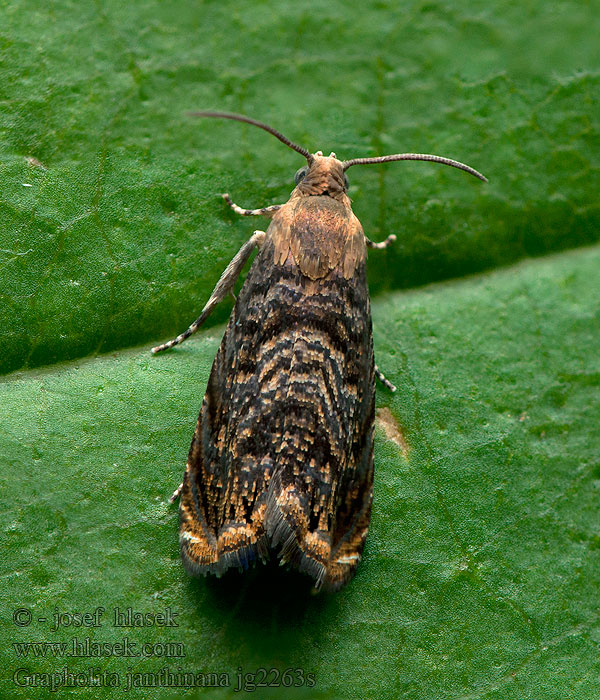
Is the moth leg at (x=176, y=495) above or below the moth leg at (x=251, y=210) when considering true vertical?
below

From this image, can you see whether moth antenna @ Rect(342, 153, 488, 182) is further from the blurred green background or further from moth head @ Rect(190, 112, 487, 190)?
the blurred green background

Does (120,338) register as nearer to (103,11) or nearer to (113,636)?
(113,636)

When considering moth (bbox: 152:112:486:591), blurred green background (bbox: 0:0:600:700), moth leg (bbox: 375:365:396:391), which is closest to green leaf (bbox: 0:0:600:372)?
blurred green background (bbox: 0:0:600:700)

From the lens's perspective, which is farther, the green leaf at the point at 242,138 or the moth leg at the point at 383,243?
the moth leg at the point at 383,243

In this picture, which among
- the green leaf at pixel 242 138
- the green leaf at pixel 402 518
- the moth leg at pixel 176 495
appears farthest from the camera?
the green leaf at pixel 242 138

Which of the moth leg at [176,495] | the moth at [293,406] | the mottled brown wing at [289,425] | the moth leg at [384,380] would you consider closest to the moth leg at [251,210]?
the moth at [293,406]

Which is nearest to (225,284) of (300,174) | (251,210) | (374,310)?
(251,210)

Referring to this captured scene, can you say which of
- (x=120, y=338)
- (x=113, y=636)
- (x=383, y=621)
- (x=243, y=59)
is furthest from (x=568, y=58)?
(x=113, y=636)

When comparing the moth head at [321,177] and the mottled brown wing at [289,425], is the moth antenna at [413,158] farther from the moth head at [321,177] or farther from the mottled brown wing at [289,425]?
the mottled brown wing at [289,425]
